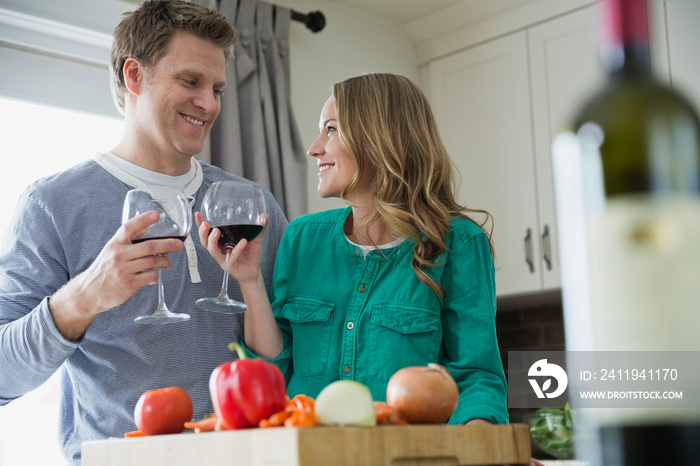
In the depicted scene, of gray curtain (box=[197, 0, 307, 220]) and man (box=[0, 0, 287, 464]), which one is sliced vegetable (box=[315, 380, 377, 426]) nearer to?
man (box=[0, 0, 287, 464])

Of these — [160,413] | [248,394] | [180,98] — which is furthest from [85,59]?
[248,394]

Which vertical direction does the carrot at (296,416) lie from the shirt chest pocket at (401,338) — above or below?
below

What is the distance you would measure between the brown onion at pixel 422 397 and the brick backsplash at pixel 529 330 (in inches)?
117

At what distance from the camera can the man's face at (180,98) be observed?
6.12 ft

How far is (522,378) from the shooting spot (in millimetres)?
3969

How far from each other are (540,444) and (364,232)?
1.58 metres

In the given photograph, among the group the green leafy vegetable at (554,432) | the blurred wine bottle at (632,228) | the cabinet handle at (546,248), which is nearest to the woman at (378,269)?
the blurred wine bottle at (632,228)

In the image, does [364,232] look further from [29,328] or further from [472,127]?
[472,127]

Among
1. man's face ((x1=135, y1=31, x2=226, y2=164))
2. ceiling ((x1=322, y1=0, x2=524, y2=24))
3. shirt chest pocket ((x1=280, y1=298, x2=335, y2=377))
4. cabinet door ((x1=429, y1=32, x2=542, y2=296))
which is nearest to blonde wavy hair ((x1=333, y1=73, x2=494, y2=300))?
shirt chest pocket ((x1=280, y1=298, x2=335, y2=377))

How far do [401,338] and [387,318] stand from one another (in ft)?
0.16

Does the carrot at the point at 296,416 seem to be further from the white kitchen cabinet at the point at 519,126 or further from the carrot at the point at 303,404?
the white kitchen cabinet at the point at 519,126

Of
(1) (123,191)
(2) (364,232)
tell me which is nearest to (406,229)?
(2) (364,232)

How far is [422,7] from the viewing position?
3756 millimetres

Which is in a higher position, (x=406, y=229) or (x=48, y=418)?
(x=406, y=229)
